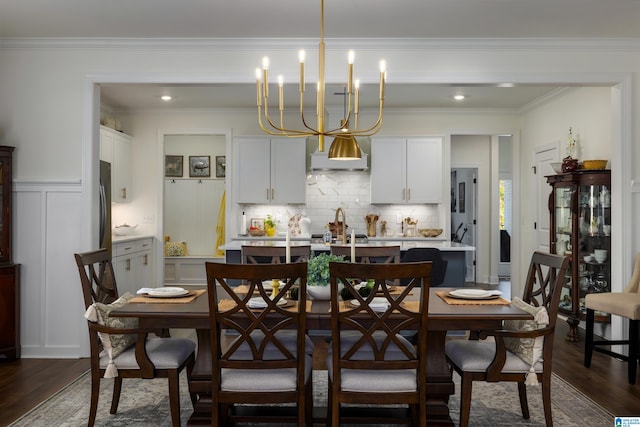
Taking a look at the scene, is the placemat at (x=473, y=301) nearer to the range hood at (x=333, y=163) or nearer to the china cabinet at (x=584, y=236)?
the china cabinet at (x=584, y=236)

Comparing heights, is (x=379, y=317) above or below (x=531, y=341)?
above

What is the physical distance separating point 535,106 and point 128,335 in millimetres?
6069

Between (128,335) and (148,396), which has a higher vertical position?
(128,335)

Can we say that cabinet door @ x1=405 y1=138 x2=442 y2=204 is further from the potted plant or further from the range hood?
the potted plant

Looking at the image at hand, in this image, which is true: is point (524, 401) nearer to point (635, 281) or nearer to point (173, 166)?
point (635, 281)

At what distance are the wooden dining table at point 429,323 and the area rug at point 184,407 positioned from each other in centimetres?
37

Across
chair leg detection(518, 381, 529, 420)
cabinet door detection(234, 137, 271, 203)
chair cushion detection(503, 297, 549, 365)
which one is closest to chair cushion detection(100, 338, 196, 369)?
chair cushion detection(503, 297, 549, 365)

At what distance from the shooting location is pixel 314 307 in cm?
292

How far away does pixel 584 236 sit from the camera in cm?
539

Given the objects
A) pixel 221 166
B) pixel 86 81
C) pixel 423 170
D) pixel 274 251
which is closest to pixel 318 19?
pixel 274 251

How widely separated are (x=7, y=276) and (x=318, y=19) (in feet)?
10.5

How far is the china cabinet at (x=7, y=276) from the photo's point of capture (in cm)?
454

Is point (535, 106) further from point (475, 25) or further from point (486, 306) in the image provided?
point (486, 306)

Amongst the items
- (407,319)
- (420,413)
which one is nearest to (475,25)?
(407,319)
